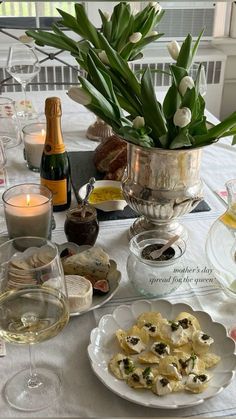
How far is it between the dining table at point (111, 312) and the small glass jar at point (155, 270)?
0.07ft

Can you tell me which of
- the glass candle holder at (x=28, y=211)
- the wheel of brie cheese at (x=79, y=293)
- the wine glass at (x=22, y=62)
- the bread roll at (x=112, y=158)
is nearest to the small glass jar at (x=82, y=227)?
the glass candle holder at (x=28, y=211)

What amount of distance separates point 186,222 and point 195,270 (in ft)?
0.53

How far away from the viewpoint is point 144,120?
0.83 meters

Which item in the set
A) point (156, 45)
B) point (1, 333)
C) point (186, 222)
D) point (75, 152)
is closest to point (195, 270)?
point (186, 222)

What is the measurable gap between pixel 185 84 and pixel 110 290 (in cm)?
33

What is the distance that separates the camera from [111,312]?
758 millimetres

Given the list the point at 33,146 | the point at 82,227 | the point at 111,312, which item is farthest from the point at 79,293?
the point at 33,146

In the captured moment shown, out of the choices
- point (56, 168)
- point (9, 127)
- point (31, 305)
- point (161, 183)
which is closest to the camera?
point (31, 305)

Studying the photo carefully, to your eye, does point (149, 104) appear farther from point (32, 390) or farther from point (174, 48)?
point (32, 390)

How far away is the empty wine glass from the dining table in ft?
0.22

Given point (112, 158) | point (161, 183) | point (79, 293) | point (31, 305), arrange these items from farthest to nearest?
point (112, 158) → point (161, 183) → point (79, 293) → point (31, 305)

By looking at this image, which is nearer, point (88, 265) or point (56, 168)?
point (88, 265)

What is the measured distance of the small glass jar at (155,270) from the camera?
2.51 feet

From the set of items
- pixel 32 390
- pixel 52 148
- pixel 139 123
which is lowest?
pixel 32 390
